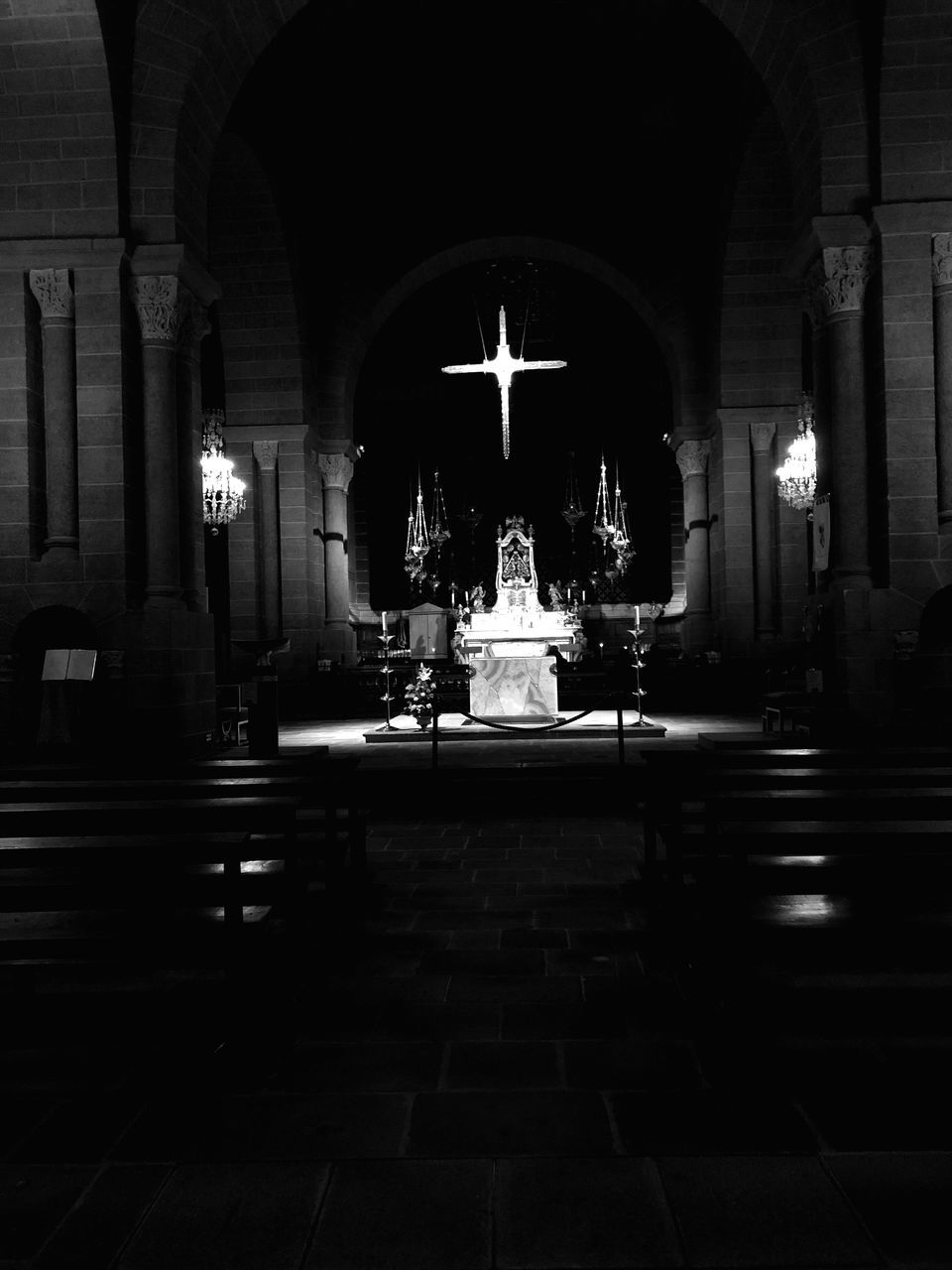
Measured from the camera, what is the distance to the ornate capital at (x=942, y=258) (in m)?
9.34

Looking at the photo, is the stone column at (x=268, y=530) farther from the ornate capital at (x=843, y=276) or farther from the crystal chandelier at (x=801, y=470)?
the ornate capital at (x=843, y=276)

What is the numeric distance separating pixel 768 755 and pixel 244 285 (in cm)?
1375

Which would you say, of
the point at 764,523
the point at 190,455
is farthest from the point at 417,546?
the point at 190,455

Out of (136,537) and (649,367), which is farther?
(649,367)

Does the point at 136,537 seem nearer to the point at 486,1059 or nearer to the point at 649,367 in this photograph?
the point at 486,1059

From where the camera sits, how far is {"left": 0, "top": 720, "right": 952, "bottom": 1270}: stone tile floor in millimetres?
2225

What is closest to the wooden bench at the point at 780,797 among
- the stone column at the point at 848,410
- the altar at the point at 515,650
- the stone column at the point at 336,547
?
the stone column at the point at 848,410

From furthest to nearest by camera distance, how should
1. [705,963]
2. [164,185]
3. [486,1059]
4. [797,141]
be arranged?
1. [797,141]
2. [164,185]
3. [705,963]
4. [486,1059]

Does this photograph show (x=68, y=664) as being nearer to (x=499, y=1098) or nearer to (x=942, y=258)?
(x=499, y=1098)

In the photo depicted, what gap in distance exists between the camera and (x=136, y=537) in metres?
9.59

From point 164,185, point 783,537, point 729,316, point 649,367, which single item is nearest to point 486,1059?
point 164,185

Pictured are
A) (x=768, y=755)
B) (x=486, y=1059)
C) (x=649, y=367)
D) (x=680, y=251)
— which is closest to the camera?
(x=486, y=1059)

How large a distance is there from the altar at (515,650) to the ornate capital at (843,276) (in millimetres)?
5574

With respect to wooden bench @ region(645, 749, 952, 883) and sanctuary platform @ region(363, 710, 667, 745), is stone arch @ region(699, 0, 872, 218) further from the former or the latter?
wooden bench @ region(645, 749, 952, 883)
